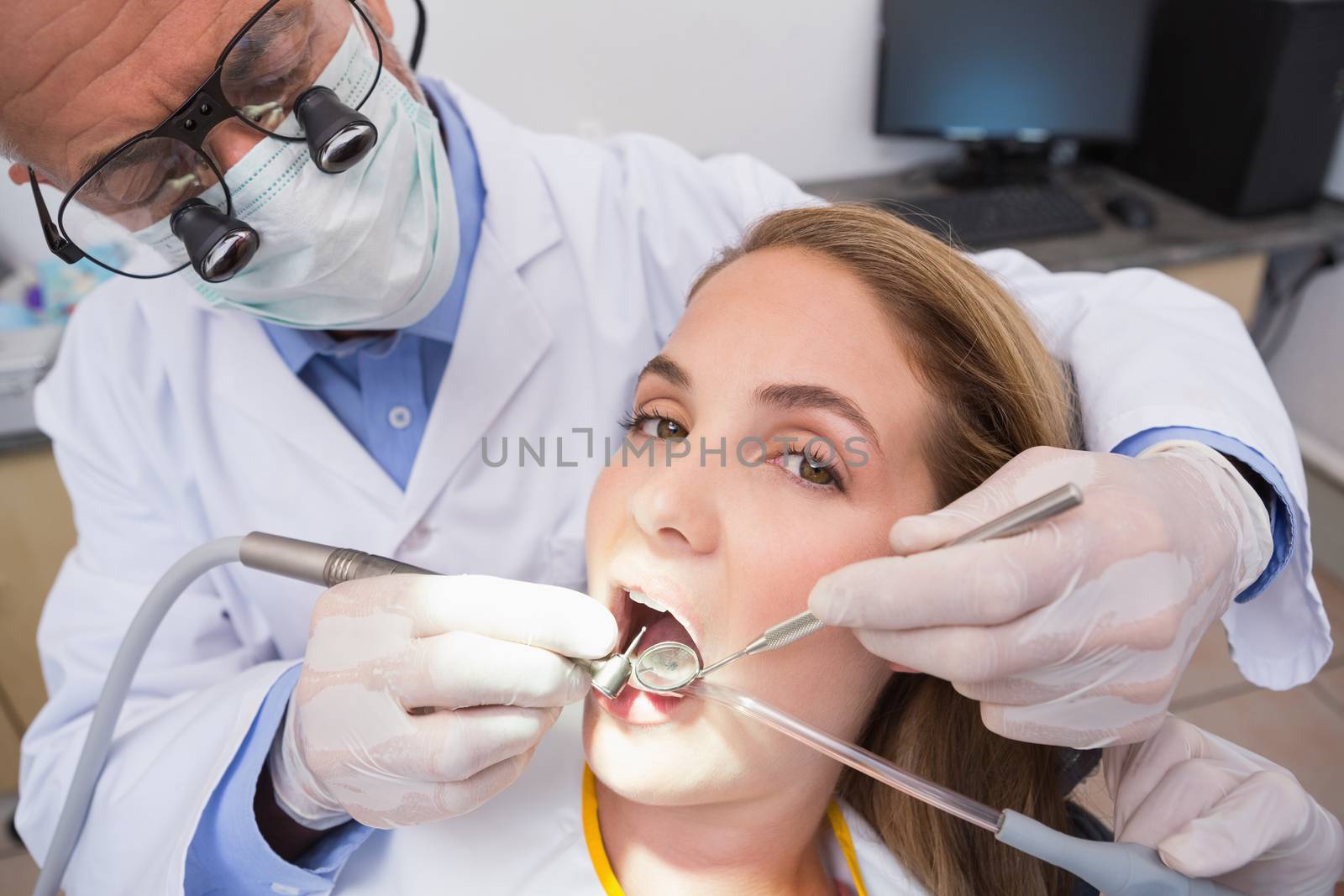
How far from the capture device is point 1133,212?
239cm

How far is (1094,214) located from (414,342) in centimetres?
198

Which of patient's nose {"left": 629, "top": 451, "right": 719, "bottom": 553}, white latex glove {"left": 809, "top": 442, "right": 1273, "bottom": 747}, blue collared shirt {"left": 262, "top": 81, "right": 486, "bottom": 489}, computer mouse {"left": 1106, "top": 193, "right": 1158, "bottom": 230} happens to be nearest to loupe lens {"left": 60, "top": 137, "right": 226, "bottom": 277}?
blue collared shirt {"left": 262, "top": 81, "right": 486, "bottom": 489}

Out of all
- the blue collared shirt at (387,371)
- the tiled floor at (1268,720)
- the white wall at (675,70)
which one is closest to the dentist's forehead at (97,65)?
the blue collared shirt at (387,371)

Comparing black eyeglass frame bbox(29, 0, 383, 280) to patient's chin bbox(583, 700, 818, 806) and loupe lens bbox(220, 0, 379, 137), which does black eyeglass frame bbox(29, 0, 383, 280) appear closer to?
loupe lens bbox(220, 0, 379, 137)

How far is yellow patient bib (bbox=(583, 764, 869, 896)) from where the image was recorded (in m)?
1.08

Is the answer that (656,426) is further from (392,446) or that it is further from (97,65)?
(97,65)

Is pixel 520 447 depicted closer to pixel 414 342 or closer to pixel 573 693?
pixel 414 342

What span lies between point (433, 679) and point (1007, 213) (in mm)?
2079

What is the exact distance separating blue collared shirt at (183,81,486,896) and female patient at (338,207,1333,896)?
0.10 meters

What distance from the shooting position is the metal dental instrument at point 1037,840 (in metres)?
0.82

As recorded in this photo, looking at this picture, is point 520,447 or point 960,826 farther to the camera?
point 520,447

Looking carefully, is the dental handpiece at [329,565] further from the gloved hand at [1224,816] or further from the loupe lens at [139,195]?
the gloved hand at [1224,816]

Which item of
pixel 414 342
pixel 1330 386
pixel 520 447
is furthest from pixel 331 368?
pixel 1330 386

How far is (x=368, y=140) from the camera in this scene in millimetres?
1013
